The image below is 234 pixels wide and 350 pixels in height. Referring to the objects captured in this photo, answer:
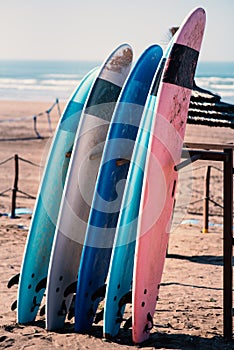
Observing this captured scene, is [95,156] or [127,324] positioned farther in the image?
[95,156]

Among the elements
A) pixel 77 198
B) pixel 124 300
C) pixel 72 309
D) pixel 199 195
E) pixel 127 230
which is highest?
pixel 77 198

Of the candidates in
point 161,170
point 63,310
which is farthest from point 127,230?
point 63,310

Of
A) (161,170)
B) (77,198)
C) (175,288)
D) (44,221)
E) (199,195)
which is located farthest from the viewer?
(199,195)

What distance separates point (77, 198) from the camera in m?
4.61

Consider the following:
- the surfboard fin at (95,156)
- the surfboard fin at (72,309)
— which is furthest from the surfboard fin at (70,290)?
the surfboard fin at (95,156)

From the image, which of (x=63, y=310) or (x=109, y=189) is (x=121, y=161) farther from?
(x=63, y=310)

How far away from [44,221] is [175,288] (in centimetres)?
192

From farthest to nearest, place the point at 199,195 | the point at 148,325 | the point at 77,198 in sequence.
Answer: the point at 199,195 → the point at 77,198 → the point at 148,325

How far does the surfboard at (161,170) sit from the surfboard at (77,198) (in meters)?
0.60

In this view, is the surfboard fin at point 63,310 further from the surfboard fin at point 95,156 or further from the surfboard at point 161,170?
the surfboard fin at point 95,156

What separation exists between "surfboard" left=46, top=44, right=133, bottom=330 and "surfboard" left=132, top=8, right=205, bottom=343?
596 millimetres

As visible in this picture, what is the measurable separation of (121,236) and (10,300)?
1.68 m

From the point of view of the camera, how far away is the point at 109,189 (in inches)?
175

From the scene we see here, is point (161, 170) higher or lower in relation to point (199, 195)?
higher
